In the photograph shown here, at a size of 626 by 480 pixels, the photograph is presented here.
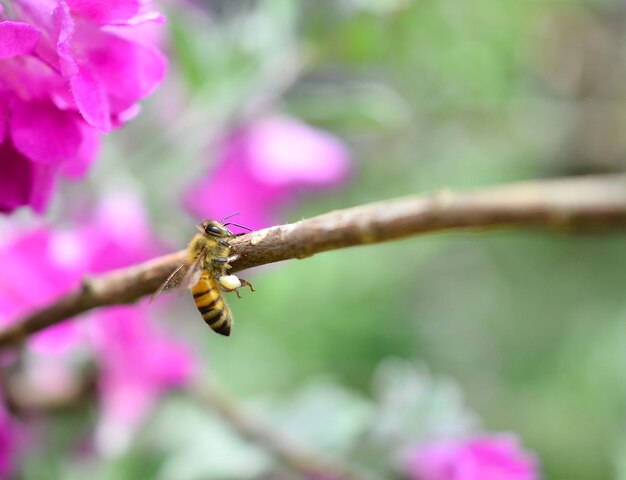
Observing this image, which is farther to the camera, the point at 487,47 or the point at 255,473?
the point at 487,47

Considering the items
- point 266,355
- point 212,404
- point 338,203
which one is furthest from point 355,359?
point 212,404

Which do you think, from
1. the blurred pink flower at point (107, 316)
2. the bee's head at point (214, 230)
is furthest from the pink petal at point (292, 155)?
the bee's head at point (214, 230)

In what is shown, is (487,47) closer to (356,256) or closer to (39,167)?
(356,256)

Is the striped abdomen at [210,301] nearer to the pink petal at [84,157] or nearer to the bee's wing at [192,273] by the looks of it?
the bee's wing at [192,273]

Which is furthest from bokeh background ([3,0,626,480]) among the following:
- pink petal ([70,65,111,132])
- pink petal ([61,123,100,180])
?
pink petal ([70,65,111,132])

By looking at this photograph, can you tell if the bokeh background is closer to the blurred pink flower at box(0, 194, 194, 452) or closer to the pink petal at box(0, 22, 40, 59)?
the blurred pink flower at box(0, 194, 194, 452)

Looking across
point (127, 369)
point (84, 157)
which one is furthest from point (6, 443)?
point (84, 157)

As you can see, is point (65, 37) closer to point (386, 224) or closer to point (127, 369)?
point (386, 224)
